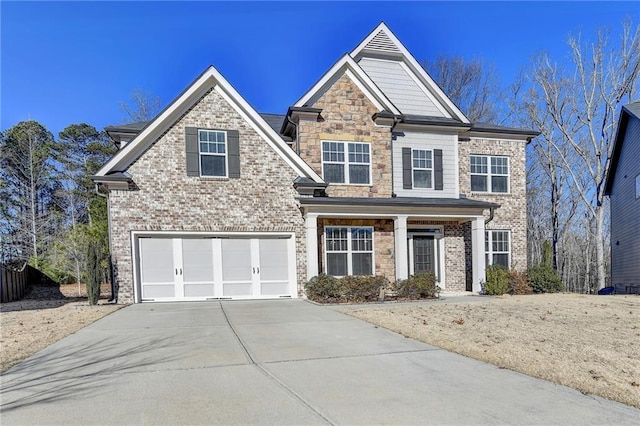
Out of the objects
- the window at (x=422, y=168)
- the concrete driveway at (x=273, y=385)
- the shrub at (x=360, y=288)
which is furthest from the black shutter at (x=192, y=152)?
the window at (x=422, y=168)

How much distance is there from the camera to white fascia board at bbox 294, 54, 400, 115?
13.9 meters

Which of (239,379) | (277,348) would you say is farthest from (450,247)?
(239,379)

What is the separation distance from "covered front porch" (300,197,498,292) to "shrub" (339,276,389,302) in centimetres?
128

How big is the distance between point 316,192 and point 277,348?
26.5 ft

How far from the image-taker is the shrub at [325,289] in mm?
11805

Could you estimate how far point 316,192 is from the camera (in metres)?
13.5

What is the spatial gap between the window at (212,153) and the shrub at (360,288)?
18.3 ft

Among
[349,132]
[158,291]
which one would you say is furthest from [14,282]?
[349,132]

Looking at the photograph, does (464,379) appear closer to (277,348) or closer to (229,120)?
(277,348)

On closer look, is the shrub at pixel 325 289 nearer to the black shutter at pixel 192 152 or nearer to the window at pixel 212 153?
the window at pixel 212 153

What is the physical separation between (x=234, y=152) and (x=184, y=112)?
2.11m

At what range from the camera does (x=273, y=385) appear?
168 inches

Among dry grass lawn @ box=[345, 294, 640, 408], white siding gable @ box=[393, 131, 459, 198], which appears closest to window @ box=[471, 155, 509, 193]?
white siding gable @ box=[393, 131, 459, 198]

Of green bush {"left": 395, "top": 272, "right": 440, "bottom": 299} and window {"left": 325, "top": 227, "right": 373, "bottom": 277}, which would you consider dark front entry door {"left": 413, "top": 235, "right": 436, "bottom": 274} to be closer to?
window {"left": 325, "top": 227, "right": 373, "bottom": 277}
